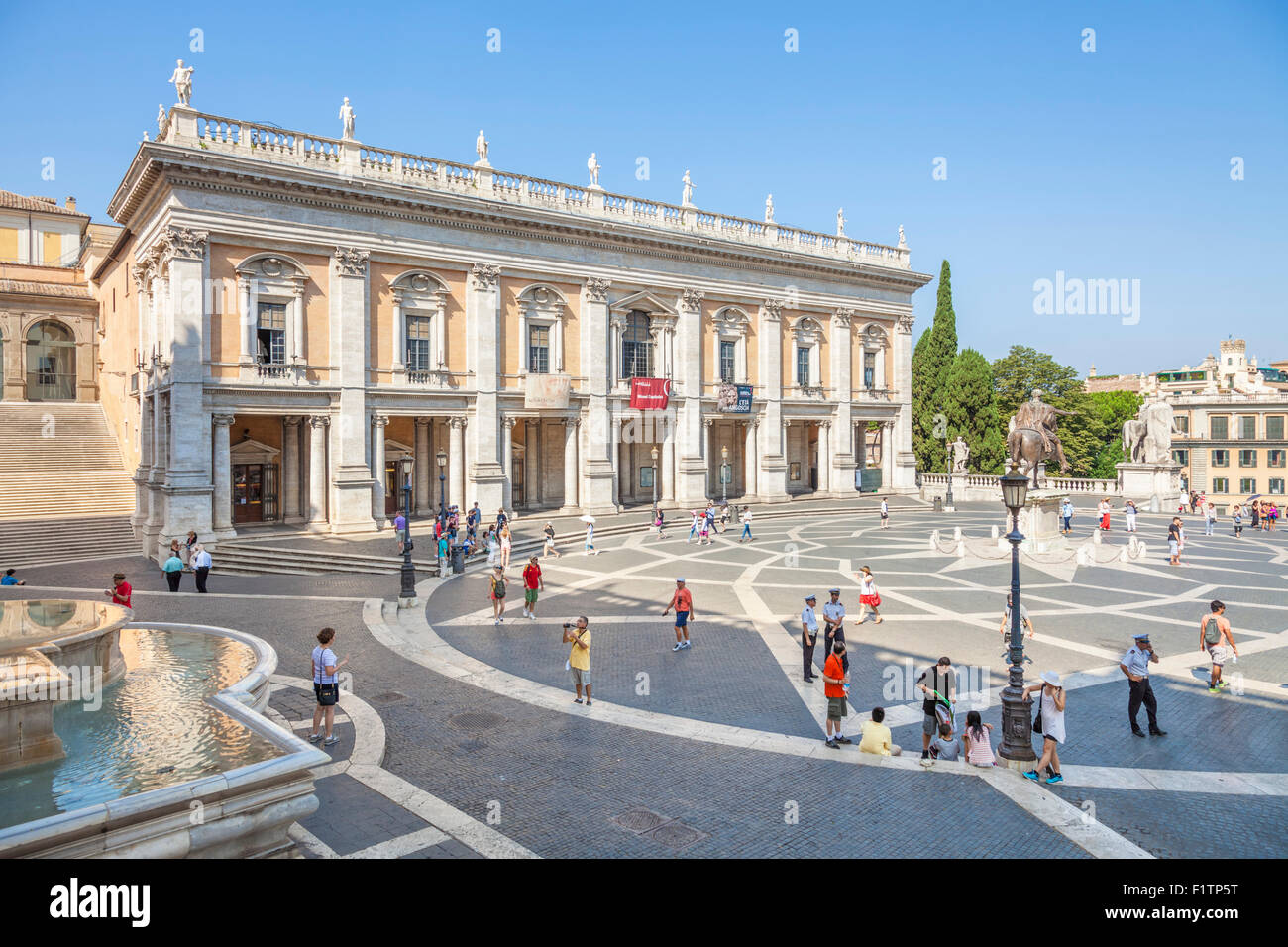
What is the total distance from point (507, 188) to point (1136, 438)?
36735 mm

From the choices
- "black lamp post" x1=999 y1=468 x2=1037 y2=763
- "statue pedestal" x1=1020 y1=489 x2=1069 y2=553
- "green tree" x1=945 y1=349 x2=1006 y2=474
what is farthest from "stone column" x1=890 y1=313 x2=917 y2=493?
"black lamp post" x1=999 y1=468 x2=1037 y2=763

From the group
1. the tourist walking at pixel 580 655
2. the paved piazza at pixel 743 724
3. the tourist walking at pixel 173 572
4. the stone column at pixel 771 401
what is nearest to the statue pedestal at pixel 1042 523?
the paved piazza at pixel 743 724

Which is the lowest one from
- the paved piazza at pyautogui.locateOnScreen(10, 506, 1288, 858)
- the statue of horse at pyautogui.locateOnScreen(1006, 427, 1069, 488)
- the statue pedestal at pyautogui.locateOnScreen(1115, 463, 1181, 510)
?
the paved piazza at pyautogui.locateOnScreen(10, 506, 1288, 858)

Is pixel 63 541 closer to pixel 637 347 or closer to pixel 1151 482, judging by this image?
pixel 637 347

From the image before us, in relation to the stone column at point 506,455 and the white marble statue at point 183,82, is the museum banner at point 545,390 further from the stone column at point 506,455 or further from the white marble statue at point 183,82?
the white marble statue at point 183,82

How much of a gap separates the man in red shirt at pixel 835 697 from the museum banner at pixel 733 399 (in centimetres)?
3164

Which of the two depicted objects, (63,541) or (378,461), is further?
(378,461)

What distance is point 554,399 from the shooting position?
36062 millimetres

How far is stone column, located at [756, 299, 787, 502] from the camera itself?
43969 mm

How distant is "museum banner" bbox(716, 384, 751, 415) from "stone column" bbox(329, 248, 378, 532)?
1875cm

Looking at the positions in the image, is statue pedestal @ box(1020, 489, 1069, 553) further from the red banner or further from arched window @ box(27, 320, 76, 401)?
arched window @ box(27, 320, 76, 401)

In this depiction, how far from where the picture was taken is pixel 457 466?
34531mm

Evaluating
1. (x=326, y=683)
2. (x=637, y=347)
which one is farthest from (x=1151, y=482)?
(x=326, y=683)
